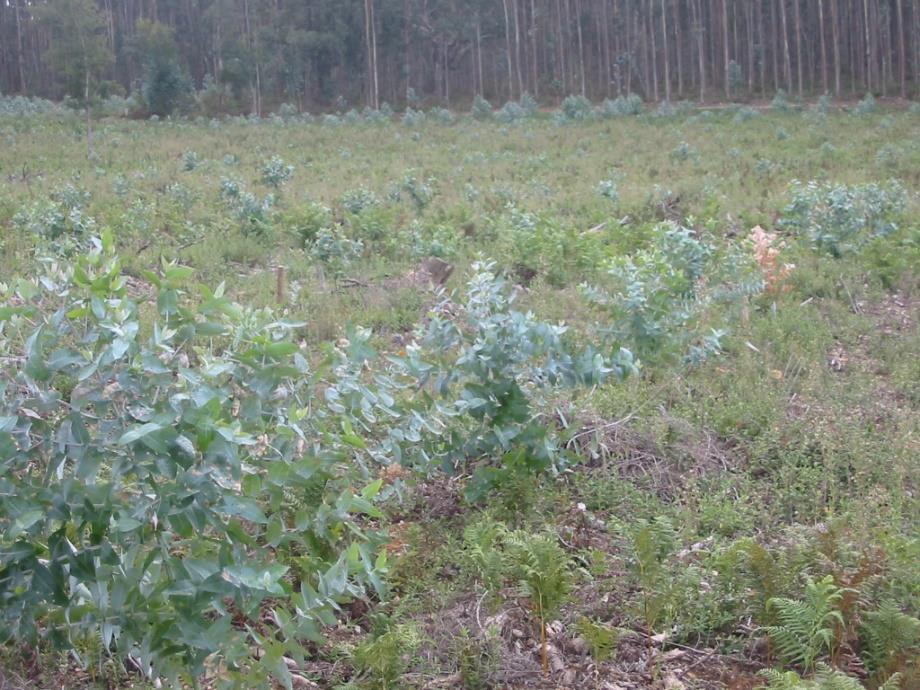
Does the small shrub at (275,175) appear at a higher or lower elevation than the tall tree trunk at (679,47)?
lower

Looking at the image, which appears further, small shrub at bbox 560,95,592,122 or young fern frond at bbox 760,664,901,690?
small shrub at bbox 560,95,592,122

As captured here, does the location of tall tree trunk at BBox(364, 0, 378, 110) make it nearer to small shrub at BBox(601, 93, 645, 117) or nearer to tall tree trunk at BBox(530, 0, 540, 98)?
tall tree trunk at BBox(530, 0, 540, 98)

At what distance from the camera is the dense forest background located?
4212cm

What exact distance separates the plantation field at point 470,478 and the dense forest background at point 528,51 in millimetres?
35521

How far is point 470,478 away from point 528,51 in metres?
47.8

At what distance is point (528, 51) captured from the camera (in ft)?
164

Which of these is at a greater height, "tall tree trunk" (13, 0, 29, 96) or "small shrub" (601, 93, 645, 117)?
"tall tree trunk" (13, 0, 29, 96)

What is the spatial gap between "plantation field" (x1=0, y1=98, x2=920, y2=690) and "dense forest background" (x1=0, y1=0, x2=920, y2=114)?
3552cm

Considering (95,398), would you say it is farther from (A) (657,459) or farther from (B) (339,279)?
(B) (339,279)

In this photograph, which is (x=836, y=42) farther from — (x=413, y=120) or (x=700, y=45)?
(x=413, y=120)

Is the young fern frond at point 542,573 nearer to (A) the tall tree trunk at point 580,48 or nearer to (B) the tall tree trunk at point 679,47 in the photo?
(B) the tall tree trunk at point 679,47

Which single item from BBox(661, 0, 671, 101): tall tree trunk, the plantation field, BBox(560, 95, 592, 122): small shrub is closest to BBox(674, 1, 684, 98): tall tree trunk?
BBox(661, 0, 671, 101): tall tree trunk

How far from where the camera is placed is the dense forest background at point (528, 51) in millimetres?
42125

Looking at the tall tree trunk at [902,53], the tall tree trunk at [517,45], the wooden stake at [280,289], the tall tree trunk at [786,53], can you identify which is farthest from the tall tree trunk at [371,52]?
the wooden stake at [280,289]
